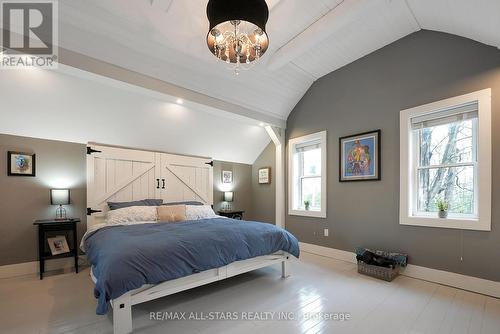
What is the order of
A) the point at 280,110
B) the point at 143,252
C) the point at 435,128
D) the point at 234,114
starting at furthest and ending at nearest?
1. the point at 280,110
2. the point at 234,114
3. the point at 435,128
4. the point at 143,252

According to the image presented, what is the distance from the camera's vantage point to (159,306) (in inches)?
90.0

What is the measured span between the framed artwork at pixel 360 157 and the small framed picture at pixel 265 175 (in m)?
1.78

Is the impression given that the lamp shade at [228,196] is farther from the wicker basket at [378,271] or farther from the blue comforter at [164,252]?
the wicker basket at [378,271]

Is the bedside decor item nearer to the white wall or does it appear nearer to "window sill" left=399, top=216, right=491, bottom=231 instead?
"window sill" left=399, top=216, right=491, bottom=231

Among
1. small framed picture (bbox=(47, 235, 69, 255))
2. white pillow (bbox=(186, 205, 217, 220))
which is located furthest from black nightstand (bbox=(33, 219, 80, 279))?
white pillow (bbox=(186, 205, 217, 220))

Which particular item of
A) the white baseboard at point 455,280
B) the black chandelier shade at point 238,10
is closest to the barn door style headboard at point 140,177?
the black chandelier shade at point 238,10

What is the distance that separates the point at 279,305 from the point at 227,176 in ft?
11.3

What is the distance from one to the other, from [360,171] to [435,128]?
1.09 m

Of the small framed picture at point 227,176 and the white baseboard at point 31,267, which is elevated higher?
the small framed picture at point 227,176

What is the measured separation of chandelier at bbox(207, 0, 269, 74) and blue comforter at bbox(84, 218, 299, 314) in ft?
5.96

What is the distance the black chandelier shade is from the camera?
5.61ft

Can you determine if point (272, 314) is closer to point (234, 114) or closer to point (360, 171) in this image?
point (360, 171)

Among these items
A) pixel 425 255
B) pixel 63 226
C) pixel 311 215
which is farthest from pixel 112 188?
pixel 425 255

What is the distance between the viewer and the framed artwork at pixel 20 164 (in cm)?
308
